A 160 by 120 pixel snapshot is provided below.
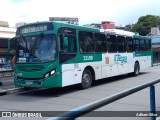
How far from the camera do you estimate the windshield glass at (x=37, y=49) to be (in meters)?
11.2

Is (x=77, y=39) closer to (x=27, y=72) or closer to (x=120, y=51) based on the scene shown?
(x=27, y=72)

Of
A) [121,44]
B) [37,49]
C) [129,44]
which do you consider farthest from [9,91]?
[129,44]

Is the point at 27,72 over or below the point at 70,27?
below

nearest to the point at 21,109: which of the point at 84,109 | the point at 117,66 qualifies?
the point at 84,109

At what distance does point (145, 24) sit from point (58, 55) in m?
82.4

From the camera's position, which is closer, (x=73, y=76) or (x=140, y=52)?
(x=73, y=76)

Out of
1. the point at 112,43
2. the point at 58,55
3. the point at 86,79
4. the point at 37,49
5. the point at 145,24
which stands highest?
the point at 145,24

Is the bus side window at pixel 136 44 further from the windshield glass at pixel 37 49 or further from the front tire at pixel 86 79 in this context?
the windshield glass at pixel 37 49

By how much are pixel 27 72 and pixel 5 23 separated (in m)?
26.2

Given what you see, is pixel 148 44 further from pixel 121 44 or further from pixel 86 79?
pixel 86 79

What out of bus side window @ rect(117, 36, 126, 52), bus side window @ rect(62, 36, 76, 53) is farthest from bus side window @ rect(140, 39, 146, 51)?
bus side window @ rect(62, 36, 76, 53)

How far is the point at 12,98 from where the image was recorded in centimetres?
1098

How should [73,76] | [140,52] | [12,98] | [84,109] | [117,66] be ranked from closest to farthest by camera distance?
[84,109], [12,98], [73,76], [117,66], [140,52]

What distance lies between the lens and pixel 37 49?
11.4 m
